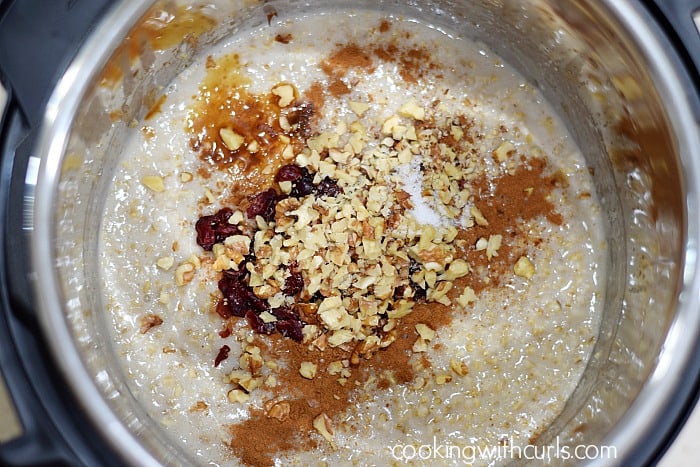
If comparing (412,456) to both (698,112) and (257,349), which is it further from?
(698,112)

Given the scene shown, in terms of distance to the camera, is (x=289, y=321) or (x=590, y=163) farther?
(x=590, y=163)

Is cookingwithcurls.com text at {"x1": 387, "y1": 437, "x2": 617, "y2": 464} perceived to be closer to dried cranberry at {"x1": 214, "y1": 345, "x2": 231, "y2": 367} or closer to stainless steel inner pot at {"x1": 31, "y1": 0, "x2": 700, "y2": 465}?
stainless steel inner pot at {"x1": 31, "y1": 0, "x2": 700, "y2": 465}

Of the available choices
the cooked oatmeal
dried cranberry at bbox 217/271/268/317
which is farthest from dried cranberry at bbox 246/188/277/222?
dried cranberry at bbox 217/271/268/317

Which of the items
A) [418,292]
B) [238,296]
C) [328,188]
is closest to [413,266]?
[418,292]

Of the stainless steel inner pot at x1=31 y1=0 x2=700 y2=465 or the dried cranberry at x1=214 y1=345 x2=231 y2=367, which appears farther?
the dried cranberry at x1=214 y1=345 x2=231 y2=367

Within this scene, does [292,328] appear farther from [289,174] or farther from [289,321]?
[289,174]

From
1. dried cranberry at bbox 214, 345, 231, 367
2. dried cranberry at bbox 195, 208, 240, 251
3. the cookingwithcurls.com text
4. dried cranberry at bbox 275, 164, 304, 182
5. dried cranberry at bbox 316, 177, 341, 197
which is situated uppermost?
dried cranberry at bbox 275, 164, 304, 182

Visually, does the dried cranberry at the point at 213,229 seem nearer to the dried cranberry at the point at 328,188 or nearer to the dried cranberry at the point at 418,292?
the dried cranberry at the point at 328,188
